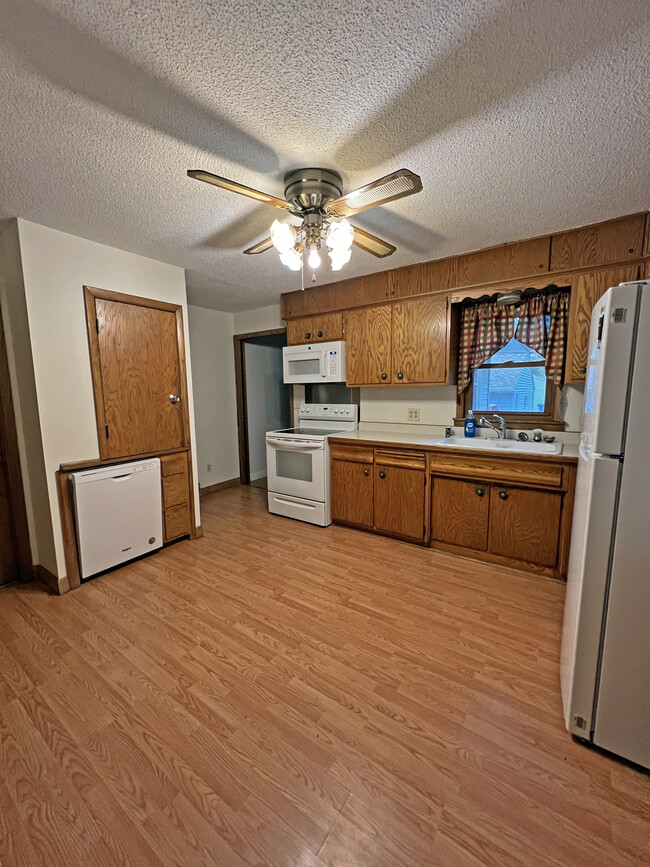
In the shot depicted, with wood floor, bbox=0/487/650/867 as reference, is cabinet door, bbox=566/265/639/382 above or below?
above

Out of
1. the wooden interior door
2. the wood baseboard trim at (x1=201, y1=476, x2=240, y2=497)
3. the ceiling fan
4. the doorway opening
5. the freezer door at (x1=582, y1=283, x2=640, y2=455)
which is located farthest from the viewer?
the doorway opening

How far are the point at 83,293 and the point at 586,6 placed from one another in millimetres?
2700

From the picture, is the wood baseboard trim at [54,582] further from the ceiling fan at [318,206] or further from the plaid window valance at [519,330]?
the plaid window valance at [519,330]

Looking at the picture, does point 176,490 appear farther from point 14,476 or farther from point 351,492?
point 351,492

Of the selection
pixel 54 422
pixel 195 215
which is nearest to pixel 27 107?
pixel 195 215

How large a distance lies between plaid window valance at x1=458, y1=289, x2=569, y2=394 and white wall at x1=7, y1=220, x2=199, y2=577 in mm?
2738

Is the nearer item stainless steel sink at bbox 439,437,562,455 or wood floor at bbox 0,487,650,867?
wood floor at bbox 0,487,650,867

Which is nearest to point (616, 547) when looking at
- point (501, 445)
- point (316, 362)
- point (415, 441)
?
point (501, 445)

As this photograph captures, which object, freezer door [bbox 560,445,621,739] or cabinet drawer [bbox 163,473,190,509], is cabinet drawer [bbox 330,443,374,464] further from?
freezer door [bbox 560,445,621,739]

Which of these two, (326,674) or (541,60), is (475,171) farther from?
(326,674)

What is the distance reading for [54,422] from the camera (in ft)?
7.30

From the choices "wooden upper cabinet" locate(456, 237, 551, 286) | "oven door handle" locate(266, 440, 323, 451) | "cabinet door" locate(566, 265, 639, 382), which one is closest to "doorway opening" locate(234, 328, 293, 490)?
"oven door handle" locate(266, 440, 323, 451)

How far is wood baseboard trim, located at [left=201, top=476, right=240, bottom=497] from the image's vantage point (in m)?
4.38

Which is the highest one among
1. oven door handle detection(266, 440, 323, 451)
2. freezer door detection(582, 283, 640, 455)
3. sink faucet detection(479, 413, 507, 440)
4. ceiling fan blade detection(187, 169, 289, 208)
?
ceiling fan blade detection(187, 169, 289, 208)
